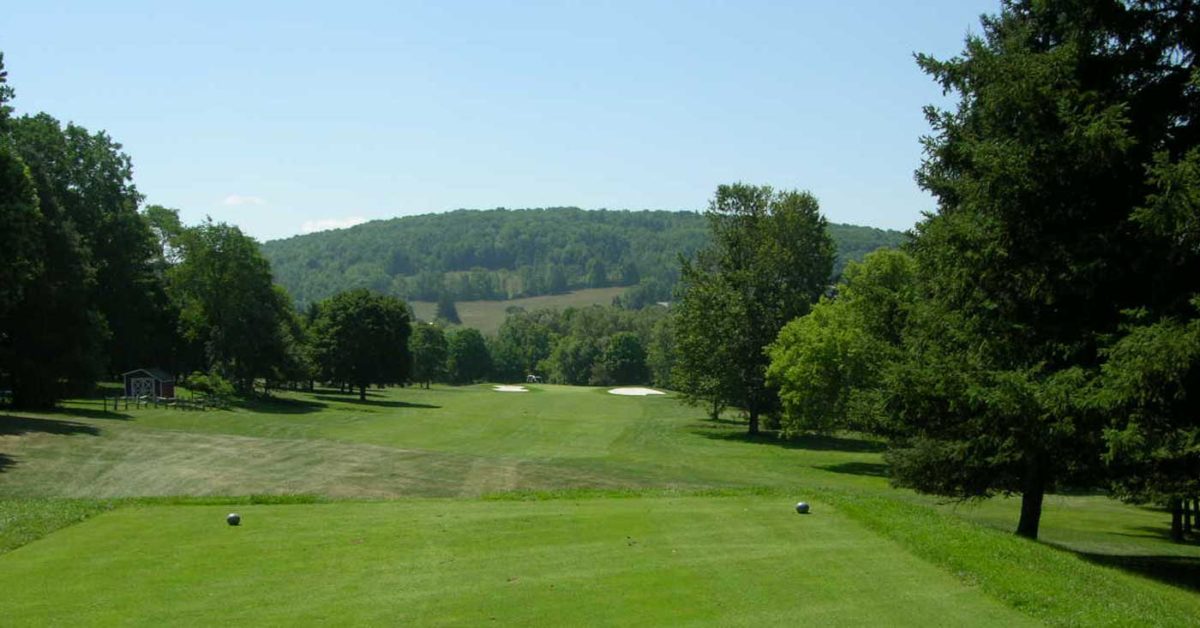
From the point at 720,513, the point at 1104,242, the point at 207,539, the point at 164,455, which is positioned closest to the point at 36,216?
the point at 164,455

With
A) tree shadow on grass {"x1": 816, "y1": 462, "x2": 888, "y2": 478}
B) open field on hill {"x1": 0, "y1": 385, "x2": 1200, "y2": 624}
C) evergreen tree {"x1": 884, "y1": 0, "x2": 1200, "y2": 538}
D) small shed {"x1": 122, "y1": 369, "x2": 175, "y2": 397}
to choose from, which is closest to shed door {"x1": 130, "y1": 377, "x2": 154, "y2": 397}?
small shed {"x1": 122, "y1": 369, "x2": 175, "y2": 397}

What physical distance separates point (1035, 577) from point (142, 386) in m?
70.6

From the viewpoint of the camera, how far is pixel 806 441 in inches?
2520

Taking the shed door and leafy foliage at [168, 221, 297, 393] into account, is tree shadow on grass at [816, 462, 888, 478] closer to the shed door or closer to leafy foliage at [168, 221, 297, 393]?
the shed door

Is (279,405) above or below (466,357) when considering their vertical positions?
below

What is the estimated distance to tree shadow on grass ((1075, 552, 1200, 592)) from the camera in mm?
17156

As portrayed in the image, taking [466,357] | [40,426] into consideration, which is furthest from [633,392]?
[40,426]

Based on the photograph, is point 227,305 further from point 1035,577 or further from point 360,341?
point 1035,577

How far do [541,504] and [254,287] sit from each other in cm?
7027

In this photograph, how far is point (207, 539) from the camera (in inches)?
588

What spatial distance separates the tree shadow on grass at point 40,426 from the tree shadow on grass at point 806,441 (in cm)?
3693

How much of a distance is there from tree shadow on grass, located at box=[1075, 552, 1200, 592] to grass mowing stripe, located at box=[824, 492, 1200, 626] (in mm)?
986

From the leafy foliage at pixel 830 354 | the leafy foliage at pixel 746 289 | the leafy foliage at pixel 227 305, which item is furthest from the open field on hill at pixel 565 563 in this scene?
the leafy foliage at pixel 227 305

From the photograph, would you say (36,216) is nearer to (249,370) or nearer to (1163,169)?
(249,370)
